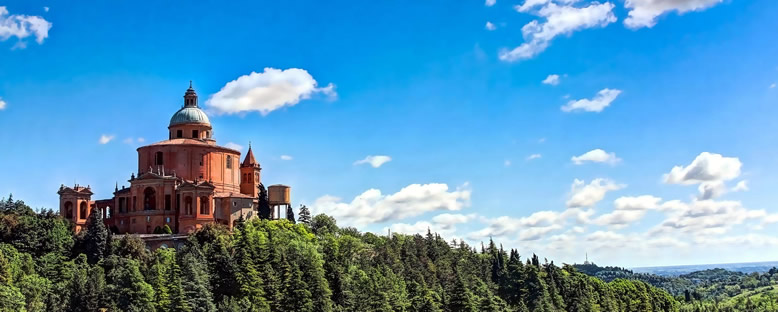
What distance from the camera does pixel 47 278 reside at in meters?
73.4

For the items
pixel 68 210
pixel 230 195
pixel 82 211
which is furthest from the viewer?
pixel 230 195

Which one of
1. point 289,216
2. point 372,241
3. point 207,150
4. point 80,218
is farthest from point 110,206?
point 372,241

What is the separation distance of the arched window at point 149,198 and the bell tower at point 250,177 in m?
12.4

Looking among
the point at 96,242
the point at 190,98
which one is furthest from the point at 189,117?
the point at 96,242

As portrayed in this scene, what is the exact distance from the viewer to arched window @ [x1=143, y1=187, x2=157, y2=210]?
3556 inches

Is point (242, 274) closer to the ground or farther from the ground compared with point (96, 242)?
closer to the ground

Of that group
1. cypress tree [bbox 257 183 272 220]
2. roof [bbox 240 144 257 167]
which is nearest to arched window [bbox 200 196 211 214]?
cypress tree [bbox 257 183 272 220]

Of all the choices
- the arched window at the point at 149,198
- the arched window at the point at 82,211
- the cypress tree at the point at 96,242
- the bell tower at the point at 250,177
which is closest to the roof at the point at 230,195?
the bell tower at the point at 250,177

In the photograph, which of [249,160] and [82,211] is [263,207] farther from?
[82,211]

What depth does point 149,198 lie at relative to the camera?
91.0m

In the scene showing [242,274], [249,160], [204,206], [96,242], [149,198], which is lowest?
[242,274]

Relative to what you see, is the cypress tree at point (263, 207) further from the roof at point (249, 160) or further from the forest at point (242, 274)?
the roof at point (249, 160)

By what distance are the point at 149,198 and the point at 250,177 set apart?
45.1ft

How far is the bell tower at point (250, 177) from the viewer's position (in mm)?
100562
